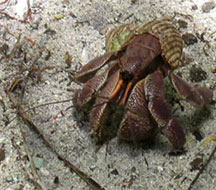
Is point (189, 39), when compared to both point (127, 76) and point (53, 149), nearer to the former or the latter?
point (127, 76)

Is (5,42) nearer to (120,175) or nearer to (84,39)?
(84,39)

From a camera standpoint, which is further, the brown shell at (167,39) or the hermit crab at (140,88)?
the brown shell at (167,39)

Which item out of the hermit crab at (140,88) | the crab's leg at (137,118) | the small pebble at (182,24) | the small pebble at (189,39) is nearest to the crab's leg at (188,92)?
the hermit crab at (140,88)

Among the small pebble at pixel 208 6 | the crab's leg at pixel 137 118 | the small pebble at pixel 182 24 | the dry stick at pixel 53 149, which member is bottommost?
the dry stick at pixel 53 149

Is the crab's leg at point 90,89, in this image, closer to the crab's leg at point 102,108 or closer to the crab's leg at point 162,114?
the crab's leg at point 102,108

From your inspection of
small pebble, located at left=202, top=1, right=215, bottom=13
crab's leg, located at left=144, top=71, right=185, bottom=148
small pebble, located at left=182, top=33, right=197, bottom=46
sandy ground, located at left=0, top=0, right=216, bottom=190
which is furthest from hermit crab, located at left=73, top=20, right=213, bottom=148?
small pebble, located at left=202, top=1, right=215, bottom=13

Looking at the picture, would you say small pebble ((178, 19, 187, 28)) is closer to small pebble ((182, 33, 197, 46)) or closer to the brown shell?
small pebble ((182, 33, 197, 46))
